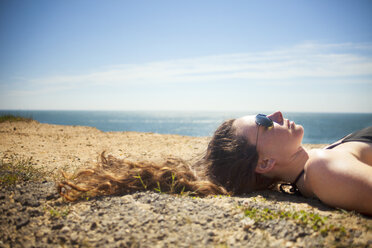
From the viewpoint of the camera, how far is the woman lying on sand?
3.10 meters

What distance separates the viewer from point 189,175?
11.7ft

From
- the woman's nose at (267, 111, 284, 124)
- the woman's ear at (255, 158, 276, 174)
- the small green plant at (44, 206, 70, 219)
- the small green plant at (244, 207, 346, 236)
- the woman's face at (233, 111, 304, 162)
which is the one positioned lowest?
the small green plant at (44, 206, 70, 219)

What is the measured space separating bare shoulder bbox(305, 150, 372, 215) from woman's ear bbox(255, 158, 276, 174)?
1.76 ft

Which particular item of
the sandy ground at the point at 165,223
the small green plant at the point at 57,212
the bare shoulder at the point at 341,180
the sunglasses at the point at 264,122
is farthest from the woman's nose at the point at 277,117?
the small green plant at the point at 57,212

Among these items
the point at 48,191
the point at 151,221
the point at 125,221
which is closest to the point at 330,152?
the point at 151,221

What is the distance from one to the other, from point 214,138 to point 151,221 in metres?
1.78

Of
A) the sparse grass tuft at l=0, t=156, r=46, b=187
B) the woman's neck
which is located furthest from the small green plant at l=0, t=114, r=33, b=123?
the woman's neck

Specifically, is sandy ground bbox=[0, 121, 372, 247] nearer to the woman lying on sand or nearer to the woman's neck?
the woman lying on sand

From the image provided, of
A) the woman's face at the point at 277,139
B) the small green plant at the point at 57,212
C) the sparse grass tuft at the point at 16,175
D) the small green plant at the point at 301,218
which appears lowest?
the small green plant at the point at 57,212

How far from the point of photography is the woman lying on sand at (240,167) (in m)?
3.10

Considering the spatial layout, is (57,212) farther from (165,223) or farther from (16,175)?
(16,175)

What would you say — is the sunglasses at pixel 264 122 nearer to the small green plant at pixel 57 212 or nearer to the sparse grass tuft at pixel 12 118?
the small green plant at pixel 57 212

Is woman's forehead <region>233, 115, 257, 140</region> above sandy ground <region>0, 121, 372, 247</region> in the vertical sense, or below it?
above

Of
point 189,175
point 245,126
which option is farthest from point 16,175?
point 245,126
